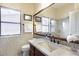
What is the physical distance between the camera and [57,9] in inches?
65.7

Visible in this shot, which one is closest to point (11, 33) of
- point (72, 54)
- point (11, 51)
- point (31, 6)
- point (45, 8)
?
point (11, 51)

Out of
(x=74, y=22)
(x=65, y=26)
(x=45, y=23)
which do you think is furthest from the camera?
(x=45, y=23)

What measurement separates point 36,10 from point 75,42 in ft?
2.82

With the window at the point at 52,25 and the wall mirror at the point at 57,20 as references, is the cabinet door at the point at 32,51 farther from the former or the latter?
the window at the point at 52,25

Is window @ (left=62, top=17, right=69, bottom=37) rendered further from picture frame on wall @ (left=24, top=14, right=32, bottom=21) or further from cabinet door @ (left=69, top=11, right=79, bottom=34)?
picture frame on wall @ (left=24, top=14, right=32, bottom=21)

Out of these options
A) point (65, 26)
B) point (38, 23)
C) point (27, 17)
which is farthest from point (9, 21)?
point (65, 26)

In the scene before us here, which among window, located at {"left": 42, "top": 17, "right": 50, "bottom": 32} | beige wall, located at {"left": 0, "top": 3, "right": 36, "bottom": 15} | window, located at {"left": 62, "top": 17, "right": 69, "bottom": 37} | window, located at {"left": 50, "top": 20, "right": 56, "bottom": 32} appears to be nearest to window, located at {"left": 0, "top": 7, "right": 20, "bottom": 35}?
beige wall, located at {"left": 0, "top": 3, "right": 36, "bottom": 15}

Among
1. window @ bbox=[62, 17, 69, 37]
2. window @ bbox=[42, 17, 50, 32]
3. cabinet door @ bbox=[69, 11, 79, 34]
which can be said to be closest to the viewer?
cabinet door @ bbox=[69, 11, 79, 34]

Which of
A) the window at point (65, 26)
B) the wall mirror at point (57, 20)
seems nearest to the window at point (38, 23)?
the wall mirror at point (57, 20)

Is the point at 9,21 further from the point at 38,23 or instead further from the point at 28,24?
the point at 38,23

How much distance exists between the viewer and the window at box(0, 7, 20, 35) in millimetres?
1681

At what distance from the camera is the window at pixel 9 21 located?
1.68m

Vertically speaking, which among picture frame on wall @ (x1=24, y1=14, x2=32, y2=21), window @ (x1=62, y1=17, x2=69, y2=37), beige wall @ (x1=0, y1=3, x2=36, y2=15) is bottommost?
window @ (x1=62, y1=17, x2=69, y2=37)

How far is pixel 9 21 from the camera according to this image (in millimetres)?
1683
